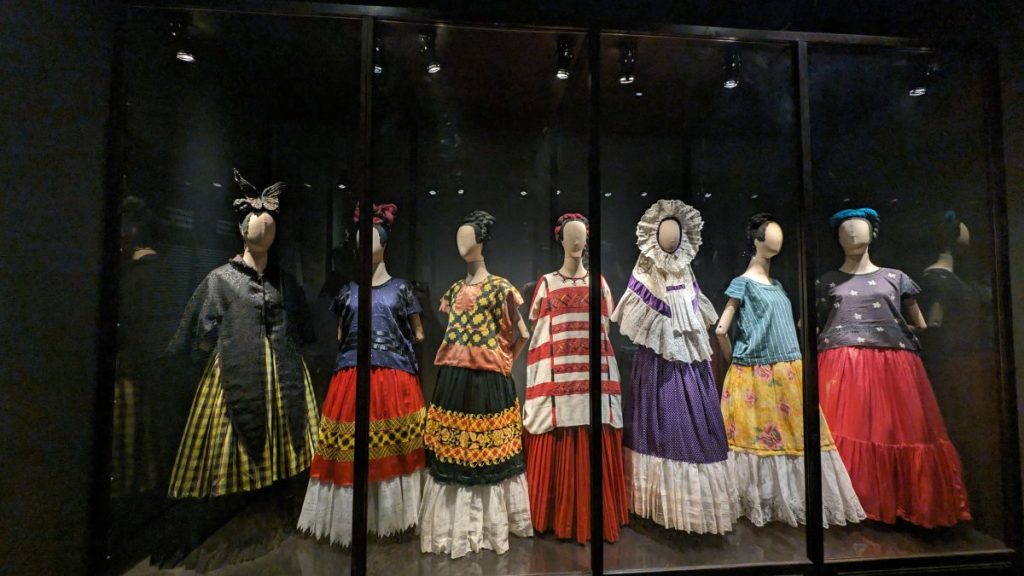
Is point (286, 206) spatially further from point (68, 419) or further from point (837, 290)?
point (837, 290)

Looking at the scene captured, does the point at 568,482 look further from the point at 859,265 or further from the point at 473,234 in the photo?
the point at 859,265

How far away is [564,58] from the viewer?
60.5 inches

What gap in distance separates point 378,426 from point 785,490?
1.67 m

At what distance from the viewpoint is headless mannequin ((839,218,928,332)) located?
66.2 inches

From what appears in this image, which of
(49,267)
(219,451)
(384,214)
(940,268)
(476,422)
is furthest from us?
(940,268)

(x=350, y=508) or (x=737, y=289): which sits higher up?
(x=737, y=289)

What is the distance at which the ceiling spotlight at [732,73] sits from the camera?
63.5 inches

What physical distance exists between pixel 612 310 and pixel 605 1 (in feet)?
4.54

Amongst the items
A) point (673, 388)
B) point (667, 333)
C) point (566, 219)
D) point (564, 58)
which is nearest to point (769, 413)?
point (673, 388)

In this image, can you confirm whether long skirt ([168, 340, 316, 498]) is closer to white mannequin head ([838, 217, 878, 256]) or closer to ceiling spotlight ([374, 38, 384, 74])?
ceiling spotlight ([374, 38, 384, 74])

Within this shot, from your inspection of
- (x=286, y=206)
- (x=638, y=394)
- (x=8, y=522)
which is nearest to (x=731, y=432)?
(x=638, y=394)

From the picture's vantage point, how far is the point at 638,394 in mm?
1622

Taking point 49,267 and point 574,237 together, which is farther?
point 574,237

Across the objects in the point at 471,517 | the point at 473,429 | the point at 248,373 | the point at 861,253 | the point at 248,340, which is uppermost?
the point at 861,253
